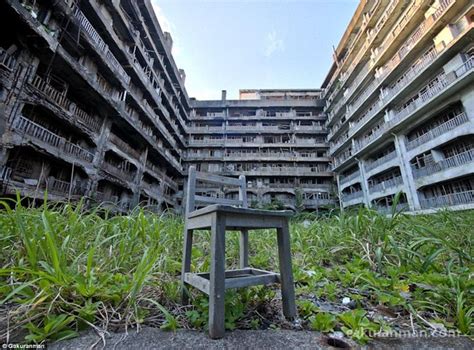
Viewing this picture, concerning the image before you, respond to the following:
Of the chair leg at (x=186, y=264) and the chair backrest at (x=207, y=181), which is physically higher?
the chair backrest at (x=207, y=181)

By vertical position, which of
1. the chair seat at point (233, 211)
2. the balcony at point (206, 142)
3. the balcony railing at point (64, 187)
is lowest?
the chair seat at point (233, 211)

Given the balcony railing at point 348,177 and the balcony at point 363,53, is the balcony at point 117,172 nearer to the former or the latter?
the balcony railing at point 348,177

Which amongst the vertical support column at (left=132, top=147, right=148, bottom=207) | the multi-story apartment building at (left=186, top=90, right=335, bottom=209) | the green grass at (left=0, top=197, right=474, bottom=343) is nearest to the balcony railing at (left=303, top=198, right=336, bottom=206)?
the multi-story apartment building at (left=186, top=90, right=335, bottom=209)

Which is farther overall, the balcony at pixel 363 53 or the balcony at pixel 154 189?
the balcony at pixel 154 189

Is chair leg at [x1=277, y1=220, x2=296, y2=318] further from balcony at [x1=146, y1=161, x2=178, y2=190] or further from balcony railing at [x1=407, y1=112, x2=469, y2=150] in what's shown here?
balcony at [x1=146, y1=161, x2=178, y2=190]

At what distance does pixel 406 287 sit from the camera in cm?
153

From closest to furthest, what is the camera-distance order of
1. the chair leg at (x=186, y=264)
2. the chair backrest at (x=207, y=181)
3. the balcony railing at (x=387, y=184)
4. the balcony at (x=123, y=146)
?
the chair leg at (x=186, y=264) → the chair backrest at (x=207, y=181) → the balcony at (x=123, y=146) → the balcony railing at (x=387, y=184)

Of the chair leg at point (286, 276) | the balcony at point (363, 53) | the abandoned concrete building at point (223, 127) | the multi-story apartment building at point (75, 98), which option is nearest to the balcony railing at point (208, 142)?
the abandoned concrete building at point (223, 127)

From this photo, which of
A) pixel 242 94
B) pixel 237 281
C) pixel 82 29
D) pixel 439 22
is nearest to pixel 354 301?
pixel 237 281

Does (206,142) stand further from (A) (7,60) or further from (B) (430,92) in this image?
(B) (430,92)

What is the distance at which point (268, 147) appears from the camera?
80.9ft

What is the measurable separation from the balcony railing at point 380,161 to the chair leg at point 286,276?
16881mm

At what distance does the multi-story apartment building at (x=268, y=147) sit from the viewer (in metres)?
22.9

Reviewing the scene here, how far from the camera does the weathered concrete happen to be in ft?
3.06
